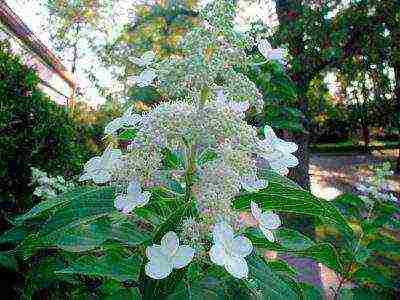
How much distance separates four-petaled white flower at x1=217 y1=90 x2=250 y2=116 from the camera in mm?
1157

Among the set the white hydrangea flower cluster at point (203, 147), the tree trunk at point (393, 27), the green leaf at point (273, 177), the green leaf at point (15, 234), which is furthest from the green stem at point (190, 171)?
the tree trunk at point (393, 27)

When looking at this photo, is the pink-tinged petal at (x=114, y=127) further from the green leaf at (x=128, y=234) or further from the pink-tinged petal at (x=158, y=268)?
the pink-tinged petal at (x=158, y=268)

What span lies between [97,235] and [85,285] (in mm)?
1347

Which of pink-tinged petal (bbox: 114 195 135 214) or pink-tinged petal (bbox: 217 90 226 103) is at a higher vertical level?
pink-tinged petal (bbox: 217 90 226 103)

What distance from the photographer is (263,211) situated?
134cm

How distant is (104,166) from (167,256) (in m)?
0.31

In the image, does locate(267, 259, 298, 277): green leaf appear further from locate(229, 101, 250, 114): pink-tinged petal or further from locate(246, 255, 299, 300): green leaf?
locate(229, 101, 250, 114): pink-tinged petal

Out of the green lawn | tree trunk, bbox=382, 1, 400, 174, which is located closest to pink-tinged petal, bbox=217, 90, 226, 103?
tree trunk, bbox=382, 1, 400, 174

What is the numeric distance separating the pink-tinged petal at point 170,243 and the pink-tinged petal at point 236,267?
0.11 m

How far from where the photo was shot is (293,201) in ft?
3.89

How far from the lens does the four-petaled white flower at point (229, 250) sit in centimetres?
98

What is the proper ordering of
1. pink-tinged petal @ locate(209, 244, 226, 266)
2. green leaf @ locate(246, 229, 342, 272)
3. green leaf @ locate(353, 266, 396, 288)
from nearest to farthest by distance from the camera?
pink-tinged petal @ locate(209, 244, 226, 266)
green leaf @ locate(246, 229, 342, 272)
green leaf @ locate(353, 266, 396, 288)

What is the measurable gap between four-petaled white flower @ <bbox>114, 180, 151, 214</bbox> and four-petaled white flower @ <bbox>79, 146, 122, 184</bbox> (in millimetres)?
91

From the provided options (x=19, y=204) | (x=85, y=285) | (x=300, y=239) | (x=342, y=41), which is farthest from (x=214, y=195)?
(x=342, y=41)
